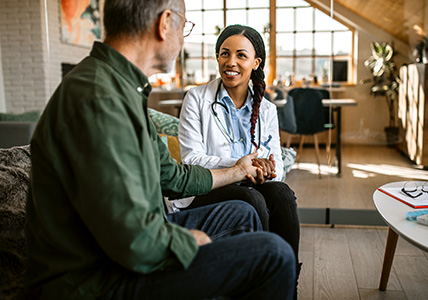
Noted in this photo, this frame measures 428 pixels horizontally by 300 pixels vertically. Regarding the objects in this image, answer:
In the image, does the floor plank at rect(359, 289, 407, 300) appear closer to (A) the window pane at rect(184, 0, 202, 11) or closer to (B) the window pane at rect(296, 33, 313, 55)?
(B) the window pane at rect(296, 33, 313, 55)

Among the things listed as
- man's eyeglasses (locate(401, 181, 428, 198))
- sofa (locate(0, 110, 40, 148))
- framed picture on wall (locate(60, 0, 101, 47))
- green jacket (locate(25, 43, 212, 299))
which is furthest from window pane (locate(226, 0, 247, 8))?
framed picture on wall (locate(60, 0, 101, 47))

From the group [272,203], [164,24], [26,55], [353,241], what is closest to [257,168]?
[272,203]

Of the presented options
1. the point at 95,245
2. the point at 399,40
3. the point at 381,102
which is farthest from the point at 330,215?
the point at 95,245

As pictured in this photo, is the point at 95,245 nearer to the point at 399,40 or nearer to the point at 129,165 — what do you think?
the point at 129,165

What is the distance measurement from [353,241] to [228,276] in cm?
205

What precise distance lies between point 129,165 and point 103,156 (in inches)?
2.4

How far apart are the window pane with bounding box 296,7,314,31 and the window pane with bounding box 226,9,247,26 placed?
15.3 inches

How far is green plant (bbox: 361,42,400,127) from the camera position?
3047 mm

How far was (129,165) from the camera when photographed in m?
0.91

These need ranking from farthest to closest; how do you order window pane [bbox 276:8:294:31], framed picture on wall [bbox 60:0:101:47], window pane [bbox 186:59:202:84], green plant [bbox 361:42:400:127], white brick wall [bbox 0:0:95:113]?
framed picture on wall [bbox 60:0:101:47]
white brick wall [bbox 0:0:95:113]
window pane [bbox 186:59:202:84]
window pane [bbox 276:8:294:31]
green plant [bbox 361:42:400:127]

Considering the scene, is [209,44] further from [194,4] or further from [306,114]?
[306,114]

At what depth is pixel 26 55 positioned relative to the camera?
5.23 meters

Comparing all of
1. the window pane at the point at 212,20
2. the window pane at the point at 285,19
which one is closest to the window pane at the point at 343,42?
the window pane at the point at 285,19

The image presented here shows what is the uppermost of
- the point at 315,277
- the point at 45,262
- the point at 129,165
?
the point at 129,165
